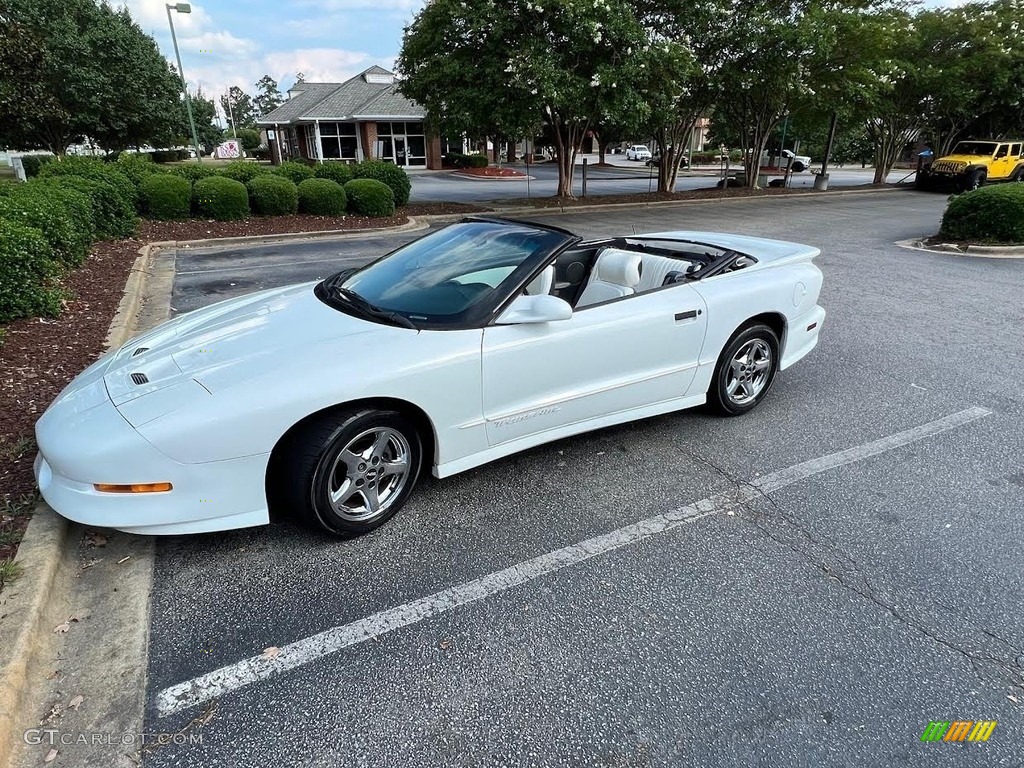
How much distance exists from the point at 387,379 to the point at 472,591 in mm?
985

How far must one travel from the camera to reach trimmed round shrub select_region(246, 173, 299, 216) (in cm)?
1327

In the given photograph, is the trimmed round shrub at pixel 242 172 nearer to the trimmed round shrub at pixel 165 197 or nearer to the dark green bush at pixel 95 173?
the trimmed round shrub at pixel 165 197

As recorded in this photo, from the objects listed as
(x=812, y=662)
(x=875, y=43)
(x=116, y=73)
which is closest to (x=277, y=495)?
(x=812, y=662)

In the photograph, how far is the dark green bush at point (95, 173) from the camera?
11.3 metres

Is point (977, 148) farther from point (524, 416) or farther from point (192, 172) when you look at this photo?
point (524, 416)

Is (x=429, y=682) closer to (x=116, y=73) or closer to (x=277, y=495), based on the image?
(x=277, y=495)

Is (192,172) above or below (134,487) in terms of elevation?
above

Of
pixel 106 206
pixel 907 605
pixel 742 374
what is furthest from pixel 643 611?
pixel 106 206

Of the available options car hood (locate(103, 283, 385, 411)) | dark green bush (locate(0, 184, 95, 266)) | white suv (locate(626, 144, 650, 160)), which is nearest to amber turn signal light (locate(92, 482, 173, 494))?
car hood (locate(103, 283, 385, 411))

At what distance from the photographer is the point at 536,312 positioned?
304cm

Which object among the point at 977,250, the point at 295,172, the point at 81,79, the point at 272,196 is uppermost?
the point at 81,79

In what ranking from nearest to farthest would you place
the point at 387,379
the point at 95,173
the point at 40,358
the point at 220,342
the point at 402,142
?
1. the point at 387,379
2. the point at 220,342
3. the point at 40,358
4. the point at 95,173
5. the point at 402,142

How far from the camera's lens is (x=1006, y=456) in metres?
3.73

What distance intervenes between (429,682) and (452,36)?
53.6 ft
